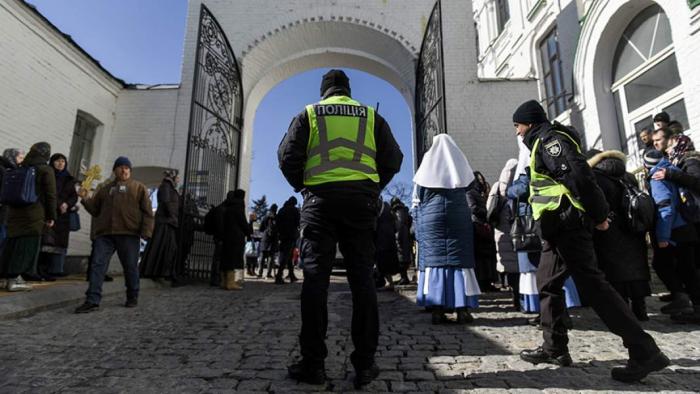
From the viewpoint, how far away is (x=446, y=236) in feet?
13.5

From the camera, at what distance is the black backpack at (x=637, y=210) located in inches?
145

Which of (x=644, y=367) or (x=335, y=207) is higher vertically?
(x=335, y=207)

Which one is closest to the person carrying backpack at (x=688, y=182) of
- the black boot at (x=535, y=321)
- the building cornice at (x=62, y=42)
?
the black boot at (x=535, y=321)

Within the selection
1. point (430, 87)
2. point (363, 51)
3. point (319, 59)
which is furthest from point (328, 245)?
point (319, 59)

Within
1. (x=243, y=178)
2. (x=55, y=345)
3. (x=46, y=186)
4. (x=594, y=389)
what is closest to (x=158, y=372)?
(x=55, y=345)

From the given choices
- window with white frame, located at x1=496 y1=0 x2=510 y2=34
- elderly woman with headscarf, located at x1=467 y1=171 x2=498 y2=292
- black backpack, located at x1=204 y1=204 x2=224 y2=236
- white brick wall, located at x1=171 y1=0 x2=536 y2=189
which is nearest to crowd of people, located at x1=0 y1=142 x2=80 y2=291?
black backpack, located at x1=204 y1=204 x2=224 y2=236

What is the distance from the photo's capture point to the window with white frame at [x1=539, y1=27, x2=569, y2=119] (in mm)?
10734

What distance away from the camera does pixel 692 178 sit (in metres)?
3.81

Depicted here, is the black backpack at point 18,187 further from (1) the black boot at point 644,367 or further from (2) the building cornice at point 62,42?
(1) the black boot at point 644,367

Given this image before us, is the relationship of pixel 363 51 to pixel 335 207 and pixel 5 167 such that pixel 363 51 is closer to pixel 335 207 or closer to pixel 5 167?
pixel 5 167

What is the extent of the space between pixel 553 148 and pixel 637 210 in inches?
68.6

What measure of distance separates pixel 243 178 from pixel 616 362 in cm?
933

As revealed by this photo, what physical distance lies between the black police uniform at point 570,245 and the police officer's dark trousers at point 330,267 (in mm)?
1212

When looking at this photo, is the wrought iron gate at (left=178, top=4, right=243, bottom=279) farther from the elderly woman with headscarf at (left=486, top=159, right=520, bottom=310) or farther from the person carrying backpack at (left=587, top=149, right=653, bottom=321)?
the person carrying backpack at (left=587, top=149, right=653, bottom=321)
